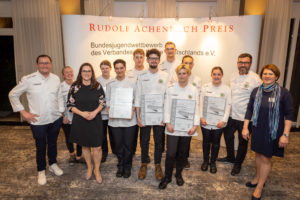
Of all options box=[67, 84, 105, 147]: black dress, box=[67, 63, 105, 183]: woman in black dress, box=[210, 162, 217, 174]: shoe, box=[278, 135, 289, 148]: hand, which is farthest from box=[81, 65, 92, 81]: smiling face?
box=[278, 135, 289, 148]: hand

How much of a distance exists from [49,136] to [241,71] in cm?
282

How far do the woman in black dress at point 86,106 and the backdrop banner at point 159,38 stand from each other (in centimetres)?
133

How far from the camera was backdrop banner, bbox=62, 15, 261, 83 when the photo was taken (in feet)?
12.5

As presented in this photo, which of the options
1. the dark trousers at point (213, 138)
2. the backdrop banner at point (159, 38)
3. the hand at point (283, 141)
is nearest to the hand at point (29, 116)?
the backdrop banner at point (159, 38)

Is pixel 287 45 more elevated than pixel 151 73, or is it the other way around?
pixel 287 45

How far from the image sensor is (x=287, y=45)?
4.79m

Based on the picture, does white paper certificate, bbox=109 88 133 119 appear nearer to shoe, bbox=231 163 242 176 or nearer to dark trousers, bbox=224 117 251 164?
dark trousers, bbox=224 117 251 164

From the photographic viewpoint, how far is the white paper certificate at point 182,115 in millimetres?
2586

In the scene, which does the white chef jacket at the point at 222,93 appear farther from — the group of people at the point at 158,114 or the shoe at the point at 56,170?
the shoe at the point at 56,170

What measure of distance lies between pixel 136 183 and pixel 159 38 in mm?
2588

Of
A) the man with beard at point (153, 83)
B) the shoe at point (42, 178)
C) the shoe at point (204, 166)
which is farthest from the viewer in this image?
the shoe at point (204, 166)

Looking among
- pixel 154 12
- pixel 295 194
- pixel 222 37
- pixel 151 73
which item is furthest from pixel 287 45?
pixel 151 73

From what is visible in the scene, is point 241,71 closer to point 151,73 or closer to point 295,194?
point 151,73

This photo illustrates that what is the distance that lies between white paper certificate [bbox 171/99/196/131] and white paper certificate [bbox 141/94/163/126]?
27 cm
